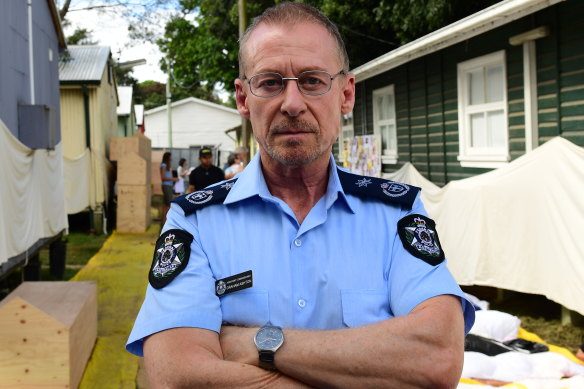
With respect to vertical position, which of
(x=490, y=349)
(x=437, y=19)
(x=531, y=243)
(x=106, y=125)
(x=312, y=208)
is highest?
(x=437, y=19)

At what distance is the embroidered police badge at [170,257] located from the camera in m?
1.99

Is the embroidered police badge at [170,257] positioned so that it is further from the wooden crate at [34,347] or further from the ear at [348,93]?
the wooden crate at [34,347]

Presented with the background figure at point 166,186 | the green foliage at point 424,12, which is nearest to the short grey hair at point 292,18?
the green foliage at point 424,12

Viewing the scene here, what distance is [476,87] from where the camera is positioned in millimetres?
9242

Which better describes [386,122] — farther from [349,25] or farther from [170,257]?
[170,257]

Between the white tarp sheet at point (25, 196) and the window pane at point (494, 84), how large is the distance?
241 inches

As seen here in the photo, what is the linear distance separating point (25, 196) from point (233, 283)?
5854 millimetres

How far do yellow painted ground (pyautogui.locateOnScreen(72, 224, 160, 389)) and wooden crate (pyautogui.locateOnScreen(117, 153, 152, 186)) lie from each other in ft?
3.97

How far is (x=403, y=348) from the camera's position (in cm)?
183

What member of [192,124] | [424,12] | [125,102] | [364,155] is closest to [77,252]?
[364,155]

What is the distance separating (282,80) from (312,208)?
17.4 inches

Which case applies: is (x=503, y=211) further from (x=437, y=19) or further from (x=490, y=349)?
(x=437, y=19)

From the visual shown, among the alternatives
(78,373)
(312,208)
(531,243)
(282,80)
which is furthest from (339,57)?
(531,243)

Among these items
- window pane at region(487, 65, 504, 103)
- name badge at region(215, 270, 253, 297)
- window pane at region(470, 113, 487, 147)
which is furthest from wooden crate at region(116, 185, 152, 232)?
name badge at region(215, 270, 253, 297)
